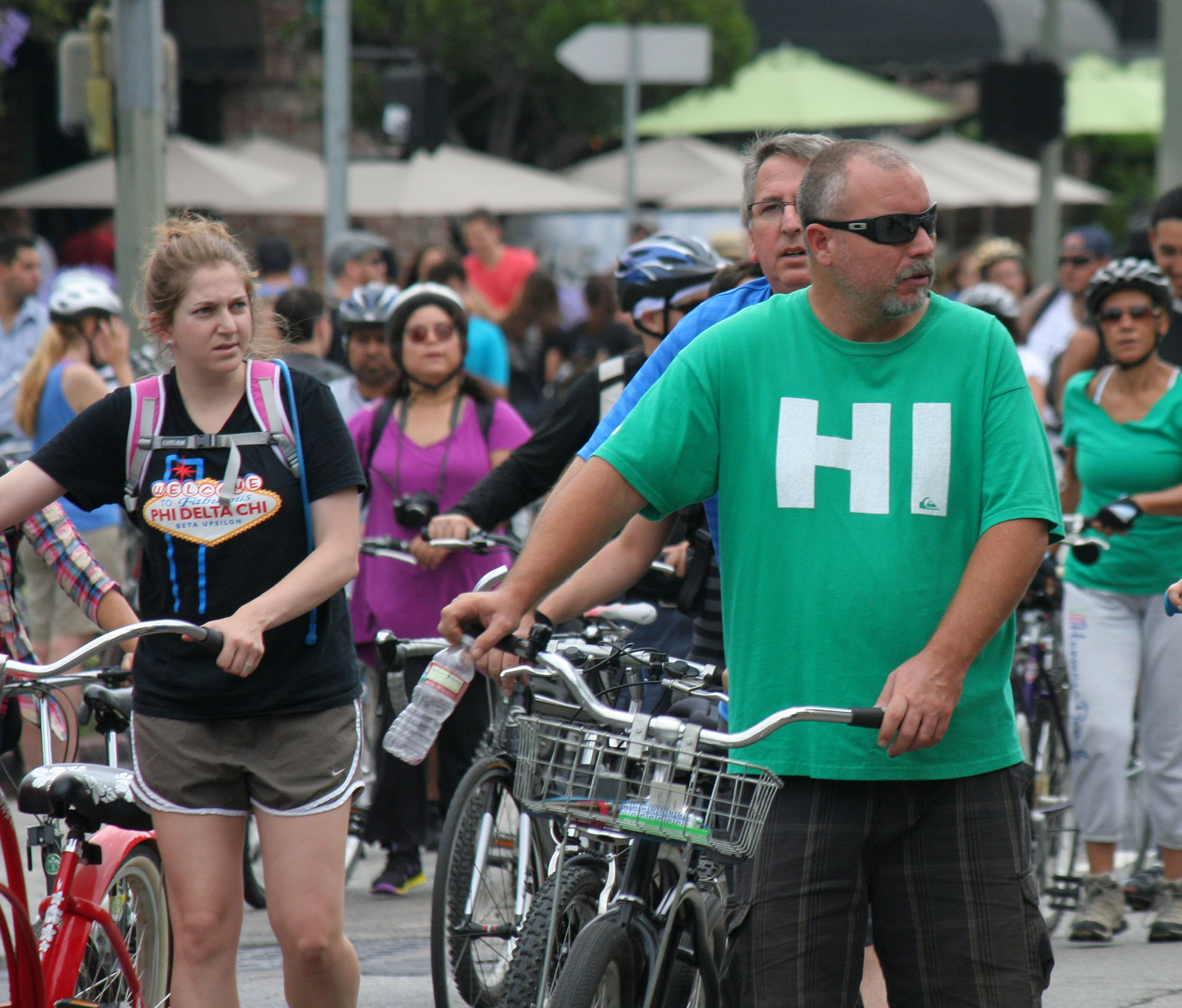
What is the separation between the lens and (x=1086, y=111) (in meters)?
25.3

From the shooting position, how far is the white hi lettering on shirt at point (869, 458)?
3.00 m

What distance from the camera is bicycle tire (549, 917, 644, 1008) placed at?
125 inches

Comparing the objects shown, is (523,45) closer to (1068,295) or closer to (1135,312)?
(1068,295)

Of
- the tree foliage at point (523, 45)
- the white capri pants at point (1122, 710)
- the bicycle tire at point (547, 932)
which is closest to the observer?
the bicycle tire at point (547, 932)

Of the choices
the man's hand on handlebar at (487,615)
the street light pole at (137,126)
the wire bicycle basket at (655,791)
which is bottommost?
the wire bicycle basket at (655,791)

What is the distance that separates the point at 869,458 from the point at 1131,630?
338cm

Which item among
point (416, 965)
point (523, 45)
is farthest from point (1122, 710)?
point (523, 45)

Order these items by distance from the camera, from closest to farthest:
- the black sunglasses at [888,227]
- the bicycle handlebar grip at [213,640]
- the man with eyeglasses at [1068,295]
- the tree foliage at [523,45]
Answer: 1. the black sunglasses at [888,227]
2. the bicycle handlebar grip at [213,640]
3. the man with eyeglasses at [1068,295]
4. the tree foliage at [523,45]

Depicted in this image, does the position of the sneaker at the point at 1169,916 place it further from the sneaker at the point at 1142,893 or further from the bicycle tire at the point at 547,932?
the bicycle tire at the point at 547,932

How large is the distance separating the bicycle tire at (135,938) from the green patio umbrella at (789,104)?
18.5 meters

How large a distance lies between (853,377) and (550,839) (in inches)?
90.5

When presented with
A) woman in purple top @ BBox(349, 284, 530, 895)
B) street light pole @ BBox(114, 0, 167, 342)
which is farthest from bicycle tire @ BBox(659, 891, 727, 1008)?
street light pole @ BBox(114, 0, 167, 342)

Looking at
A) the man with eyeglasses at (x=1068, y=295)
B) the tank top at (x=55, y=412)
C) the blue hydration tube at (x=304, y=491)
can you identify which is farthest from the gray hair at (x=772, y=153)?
the man with eyeglasses at (x=1068, y=295)

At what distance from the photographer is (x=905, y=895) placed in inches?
121
